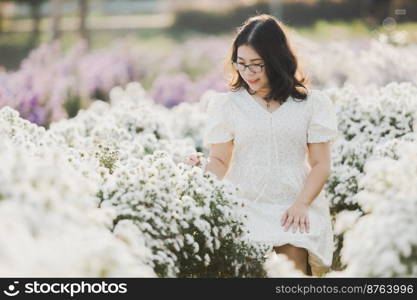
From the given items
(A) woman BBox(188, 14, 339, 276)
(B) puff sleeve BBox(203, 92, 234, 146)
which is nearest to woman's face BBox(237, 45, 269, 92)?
(A) woman BBox(188, 14, 339, 276)

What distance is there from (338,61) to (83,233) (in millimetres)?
7607

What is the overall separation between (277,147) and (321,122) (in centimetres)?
28

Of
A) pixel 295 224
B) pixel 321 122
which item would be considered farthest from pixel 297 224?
pixel 321 122

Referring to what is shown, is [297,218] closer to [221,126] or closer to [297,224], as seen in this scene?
[297,224]

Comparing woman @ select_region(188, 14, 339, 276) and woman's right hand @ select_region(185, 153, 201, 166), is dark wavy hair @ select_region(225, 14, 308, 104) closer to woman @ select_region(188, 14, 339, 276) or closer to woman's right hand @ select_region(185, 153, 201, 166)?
woman @ select_region(188, 14, 339, 276)

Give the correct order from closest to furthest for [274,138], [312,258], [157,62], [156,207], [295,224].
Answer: [156,207] < [295,224] < [312,258] < [274,138] < [157,62]

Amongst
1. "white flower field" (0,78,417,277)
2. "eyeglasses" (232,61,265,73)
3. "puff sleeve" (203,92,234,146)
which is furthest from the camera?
"puff sleeve" (203,92,234,146)

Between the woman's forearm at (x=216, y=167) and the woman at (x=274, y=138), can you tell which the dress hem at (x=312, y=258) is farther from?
the woman's forearm at (x=216, y=167)

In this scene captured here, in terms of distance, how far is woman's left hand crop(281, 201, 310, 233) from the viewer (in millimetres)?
4250

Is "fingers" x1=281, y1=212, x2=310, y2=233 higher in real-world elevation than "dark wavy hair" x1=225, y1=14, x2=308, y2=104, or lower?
lower

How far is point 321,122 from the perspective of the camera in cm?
443

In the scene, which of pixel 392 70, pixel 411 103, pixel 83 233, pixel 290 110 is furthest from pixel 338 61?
pixel 83 233

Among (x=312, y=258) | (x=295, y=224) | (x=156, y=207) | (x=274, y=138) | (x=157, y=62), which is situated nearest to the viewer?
(x=156, y=207)

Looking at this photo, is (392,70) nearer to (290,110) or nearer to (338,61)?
(338,61)
